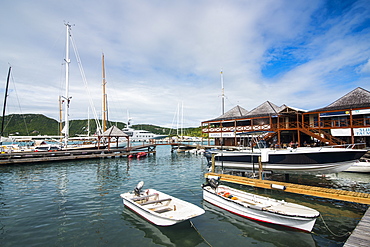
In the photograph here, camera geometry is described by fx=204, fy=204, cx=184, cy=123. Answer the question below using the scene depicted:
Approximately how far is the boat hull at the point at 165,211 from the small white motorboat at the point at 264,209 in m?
2.31

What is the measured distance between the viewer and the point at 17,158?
27.8m

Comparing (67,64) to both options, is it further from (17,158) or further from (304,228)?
(304,228)

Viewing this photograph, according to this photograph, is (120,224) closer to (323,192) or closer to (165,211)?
(165,211)

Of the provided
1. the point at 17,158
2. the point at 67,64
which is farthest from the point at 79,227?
the point at 67,64

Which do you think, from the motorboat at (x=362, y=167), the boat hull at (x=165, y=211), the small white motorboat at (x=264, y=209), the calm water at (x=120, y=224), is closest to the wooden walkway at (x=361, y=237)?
the calm water at (x=120, y=224)

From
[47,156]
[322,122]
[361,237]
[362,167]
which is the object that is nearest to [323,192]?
[361,237]

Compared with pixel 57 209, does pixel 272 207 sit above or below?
above

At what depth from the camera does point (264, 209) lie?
860cm

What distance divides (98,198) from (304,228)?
1116 centimetres

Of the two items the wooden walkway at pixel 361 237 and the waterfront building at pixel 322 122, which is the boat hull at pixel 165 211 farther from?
the waterfront building at pixel 322 122

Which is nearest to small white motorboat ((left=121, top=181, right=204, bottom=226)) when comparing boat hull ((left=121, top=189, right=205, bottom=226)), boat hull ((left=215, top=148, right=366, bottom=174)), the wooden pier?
boat hull ((left=121, top=189, right=205, bottom=226))

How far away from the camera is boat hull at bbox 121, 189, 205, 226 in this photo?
26.1 feet

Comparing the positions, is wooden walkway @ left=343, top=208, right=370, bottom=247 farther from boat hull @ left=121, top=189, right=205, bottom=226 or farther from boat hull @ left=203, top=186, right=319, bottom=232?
boat hull @ left=121, top=189, right=205, bottom=226

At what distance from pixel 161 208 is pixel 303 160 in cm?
1080
